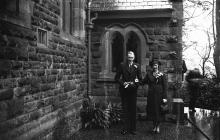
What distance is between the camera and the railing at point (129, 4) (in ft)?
35.4

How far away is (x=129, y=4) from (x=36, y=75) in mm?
6052

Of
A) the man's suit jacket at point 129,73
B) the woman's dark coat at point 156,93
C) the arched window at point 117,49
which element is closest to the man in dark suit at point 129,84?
the man's suit jacket at point 129,73

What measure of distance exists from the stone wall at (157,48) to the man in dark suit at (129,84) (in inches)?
109

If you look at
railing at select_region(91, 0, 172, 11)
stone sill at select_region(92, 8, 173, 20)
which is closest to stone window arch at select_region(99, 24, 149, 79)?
stone sill at select_region(92, 8, 173, 20)

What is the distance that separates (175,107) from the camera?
10.3 metres

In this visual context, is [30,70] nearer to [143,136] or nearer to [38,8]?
[38,8]

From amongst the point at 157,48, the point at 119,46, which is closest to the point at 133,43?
the point at 119,46

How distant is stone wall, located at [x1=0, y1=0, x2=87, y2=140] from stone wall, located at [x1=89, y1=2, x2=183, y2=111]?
2.36 metres

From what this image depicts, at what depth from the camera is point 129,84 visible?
782cm

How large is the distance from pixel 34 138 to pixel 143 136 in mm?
3242

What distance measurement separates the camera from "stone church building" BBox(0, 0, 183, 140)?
5043 mm

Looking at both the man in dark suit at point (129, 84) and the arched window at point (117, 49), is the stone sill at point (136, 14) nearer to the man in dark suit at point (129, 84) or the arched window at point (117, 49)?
the arched window at point (117, 49)

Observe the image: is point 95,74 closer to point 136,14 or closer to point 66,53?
point 136,14

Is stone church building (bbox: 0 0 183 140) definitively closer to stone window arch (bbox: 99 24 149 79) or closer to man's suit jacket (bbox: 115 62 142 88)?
stone window arch (bbox: 99 24 149 79)
